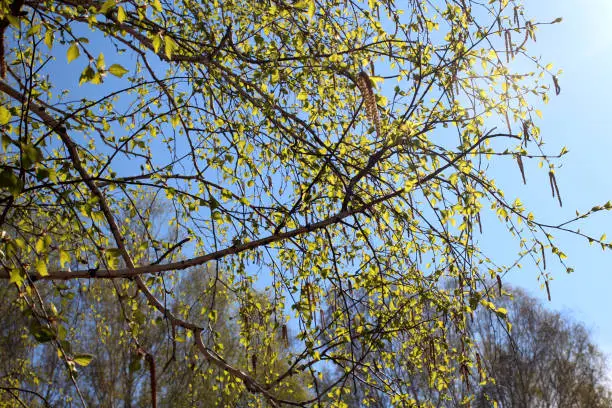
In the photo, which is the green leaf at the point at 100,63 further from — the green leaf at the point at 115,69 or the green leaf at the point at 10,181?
the green leaf at the point at 10,181

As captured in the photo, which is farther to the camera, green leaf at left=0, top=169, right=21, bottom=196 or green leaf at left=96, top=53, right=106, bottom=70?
green leaf at left=96, top=53, right=106, bottom=70

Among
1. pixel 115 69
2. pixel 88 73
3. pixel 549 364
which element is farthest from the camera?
pixel 549 364

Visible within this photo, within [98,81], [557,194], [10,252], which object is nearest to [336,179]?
[557,194]

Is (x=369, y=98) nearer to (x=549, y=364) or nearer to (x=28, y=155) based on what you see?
(x=28, y=155)

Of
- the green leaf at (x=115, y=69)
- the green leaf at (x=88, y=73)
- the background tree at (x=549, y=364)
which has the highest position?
the background tree at (x=549, y=364)

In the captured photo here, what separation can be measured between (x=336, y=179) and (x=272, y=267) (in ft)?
2.38

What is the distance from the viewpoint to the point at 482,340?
17.6 meters

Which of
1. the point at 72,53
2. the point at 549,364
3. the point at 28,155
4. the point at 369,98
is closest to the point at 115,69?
the point at 72,53

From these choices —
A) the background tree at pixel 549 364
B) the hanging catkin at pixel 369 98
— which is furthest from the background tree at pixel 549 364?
the hanging catkin at pixel 369 98

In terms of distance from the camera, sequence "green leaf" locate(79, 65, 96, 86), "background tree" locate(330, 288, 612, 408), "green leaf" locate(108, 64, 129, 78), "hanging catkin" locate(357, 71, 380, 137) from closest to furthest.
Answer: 1. "green leaf" locate(108, 64, 129, 78)
2. "green leaf" locate(79, 65, 96, 86)
3. "hanging catkin" locate(357, 71, 380, 137)
4. "background tree" locate(330, 288, 612, 408)

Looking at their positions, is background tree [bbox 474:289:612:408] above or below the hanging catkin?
above

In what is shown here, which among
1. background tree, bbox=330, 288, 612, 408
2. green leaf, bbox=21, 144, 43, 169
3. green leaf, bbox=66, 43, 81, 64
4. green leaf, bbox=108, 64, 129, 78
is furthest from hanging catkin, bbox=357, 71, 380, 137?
background tree, bbox=330, 288, 612, 408

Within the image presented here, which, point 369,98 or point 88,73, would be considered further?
point 369,98

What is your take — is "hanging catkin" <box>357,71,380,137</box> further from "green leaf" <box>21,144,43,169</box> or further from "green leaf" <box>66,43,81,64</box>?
"green leaf" <box>21,144,43,169</box>
